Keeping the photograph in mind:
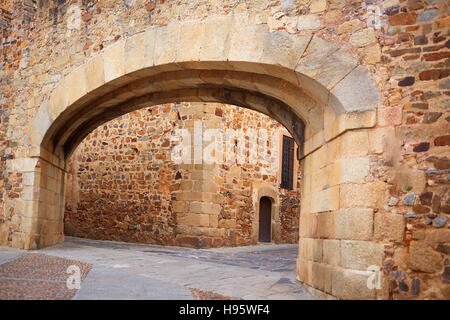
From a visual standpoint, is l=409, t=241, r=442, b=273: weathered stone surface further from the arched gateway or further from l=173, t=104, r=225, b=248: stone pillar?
l=173, t=104, r=225, b=248: stone pillar

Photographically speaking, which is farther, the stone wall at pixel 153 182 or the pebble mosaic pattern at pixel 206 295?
the stone wall at pixel 153 182

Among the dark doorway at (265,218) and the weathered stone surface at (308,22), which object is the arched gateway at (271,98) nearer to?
the weathered stone surface at (308,22)

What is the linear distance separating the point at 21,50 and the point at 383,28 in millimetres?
5995

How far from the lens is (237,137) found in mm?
10414

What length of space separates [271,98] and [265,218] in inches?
284

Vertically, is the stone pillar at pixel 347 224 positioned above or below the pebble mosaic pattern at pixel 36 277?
above

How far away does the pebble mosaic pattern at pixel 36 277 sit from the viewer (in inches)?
132

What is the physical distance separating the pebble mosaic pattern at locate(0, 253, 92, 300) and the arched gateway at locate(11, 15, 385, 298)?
1.63 meters

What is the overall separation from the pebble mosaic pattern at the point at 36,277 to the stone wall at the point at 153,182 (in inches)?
162

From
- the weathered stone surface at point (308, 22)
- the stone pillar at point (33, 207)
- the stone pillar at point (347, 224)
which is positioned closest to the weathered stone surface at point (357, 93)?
the stone pillar at point (347, 224)
